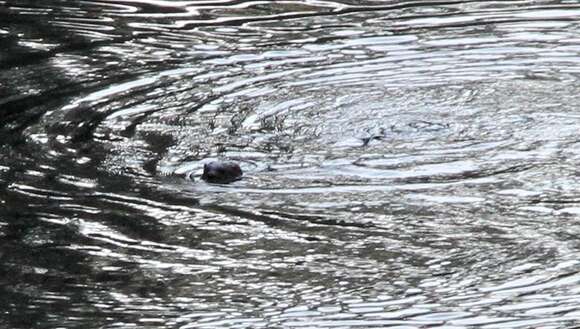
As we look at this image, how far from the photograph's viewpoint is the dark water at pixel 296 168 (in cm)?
493

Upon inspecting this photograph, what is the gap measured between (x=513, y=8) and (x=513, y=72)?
1.81m

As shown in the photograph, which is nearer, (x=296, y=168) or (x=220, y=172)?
(x=220, y=172)

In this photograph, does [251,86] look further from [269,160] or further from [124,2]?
[124,2]

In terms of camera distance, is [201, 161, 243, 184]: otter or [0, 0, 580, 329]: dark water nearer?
[0, 0, 580, 329]: dark water

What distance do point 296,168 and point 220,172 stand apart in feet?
1.19

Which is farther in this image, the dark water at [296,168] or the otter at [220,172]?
the otter at [220,172]

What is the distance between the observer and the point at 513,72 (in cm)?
780

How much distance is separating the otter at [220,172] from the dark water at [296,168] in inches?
2.4

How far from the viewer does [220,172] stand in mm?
6168

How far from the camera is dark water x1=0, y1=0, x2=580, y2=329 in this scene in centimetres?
493

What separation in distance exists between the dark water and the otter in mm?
60

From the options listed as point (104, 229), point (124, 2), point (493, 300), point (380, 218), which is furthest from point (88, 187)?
point (124, 2)

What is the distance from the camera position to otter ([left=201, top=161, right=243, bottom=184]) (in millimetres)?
6164

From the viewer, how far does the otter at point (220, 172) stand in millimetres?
6164
